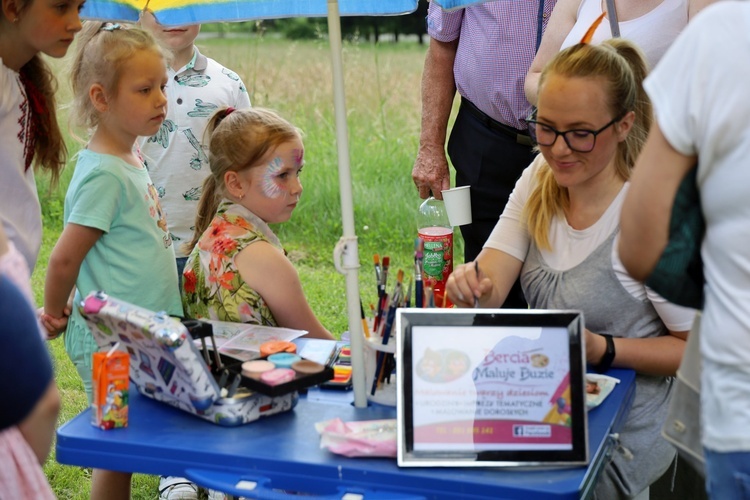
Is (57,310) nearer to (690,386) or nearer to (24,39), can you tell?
(24,39)

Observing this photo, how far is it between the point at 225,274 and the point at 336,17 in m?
0.83

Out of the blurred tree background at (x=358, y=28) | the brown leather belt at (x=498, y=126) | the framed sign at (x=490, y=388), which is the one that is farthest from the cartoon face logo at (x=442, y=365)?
the blurred tree background at (x=358, y=28)

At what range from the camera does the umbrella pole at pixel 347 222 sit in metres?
2.04

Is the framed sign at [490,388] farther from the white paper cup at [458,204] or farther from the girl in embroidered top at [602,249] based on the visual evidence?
the white paper cup at [458,204]

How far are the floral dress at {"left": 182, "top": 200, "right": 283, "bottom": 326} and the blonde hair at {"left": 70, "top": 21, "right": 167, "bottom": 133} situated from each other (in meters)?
0.53

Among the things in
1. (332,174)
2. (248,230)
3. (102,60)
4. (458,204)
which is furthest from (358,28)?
(248,230)

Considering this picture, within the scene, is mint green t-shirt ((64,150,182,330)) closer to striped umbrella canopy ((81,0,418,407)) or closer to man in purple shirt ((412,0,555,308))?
striped umbrella canopy ((81,0,418,407))

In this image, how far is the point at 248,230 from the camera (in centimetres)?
264

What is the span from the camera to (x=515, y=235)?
8.27ft

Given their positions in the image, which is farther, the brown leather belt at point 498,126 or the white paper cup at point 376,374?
the brown leather belt at point 498,126

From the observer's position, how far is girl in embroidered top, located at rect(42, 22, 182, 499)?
272 centimetres

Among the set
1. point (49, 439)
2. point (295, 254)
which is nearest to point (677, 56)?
point (49, 439)

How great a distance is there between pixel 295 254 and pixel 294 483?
15.0 ft

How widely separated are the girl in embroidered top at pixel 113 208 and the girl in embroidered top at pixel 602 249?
100 centimetres
